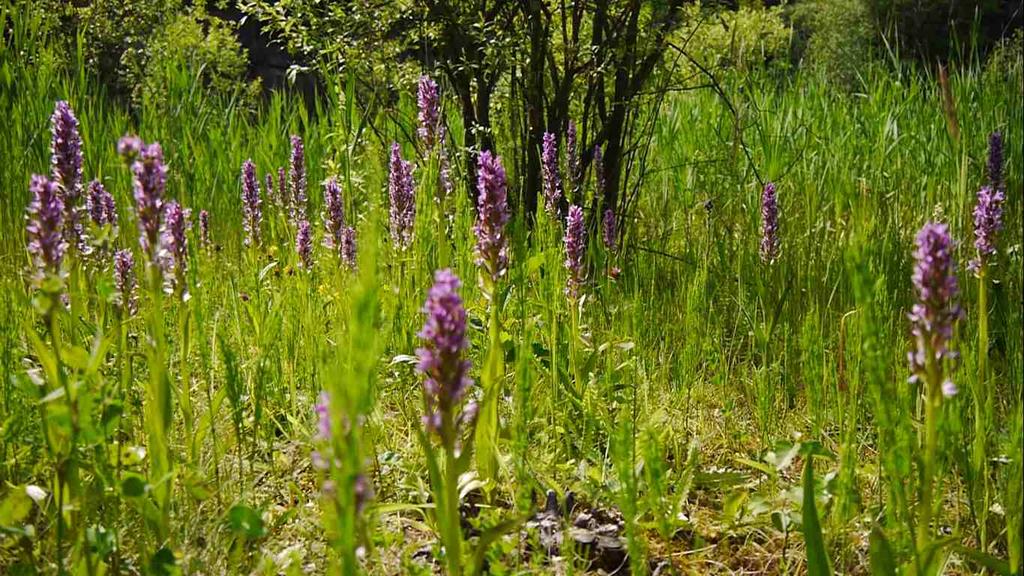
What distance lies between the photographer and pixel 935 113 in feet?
14.1

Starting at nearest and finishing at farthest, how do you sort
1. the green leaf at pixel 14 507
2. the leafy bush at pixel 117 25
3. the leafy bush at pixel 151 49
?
the green leaf at pixel 14 507 < the leafy bush at pixel 151 49 < the leafy bush at pixel 117 25

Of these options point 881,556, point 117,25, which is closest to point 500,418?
point 881,556

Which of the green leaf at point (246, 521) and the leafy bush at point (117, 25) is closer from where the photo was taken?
the green leaf at point (246, 521)

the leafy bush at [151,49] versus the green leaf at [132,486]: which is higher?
the leafy bush at [151,49]

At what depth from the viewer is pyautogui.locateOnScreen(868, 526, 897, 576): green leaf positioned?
110 cm

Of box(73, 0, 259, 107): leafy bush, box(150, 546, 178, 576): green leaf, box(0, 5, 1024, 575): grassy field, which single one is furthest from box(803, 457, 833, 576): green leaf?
box(73, 0, 259, 107): leafy bush

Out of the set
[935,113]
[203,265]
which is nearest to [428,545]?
[203,265]

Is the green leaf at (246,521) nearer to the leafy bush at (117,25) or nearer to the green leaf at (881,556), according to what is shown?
the green leaf at (881,556)

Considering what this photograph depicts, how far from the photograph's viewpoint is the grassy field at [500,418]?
3.73ft

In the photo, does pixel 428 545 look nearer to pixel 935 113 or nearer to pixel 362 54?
pixel 362 54

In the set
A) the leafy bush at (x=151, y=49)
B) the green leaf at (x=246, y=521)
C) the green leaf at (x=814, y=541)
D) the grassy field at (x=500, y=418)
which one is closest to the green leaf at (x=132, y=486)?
the grassy field at (x=500, y=418)

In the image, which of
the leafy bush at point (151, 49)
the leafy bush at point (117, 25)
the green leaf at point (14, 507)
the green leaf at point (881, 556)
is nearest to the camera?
the green leaf at point (881, 556)

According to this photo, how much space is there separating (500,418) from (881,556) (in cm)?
91

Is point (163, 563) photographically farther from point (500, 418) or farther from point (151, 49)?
point (151, 49)
